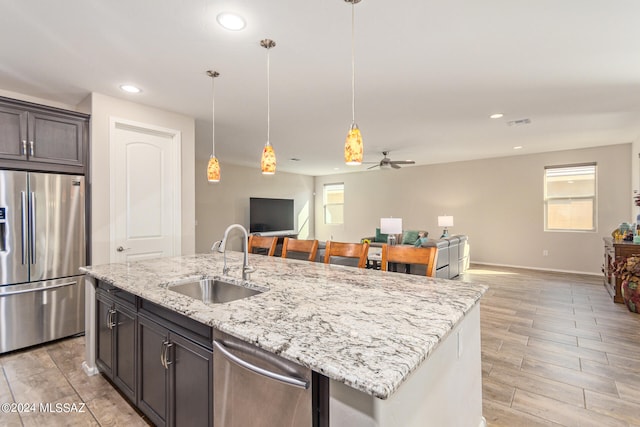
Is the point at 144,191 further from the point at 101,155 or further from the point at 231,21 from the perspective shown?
the point at 231,21

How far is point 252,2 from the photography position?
1814 mm

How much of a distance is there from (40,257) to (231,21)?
113 inches

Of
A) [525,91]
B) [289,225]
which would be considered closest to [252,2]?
[525,91]

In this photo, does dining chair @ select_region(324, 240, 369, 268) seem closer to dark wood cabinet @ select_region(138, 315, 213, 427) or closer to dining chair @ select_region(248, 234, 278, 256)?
dining chair @ select_region(248, 234, 278, 256)

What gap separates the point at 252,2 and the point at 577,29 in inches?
85.9

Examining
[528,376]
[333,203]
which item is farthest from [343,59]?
[333,203]

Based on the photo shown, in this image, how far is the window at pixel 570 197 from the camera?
6027 mm

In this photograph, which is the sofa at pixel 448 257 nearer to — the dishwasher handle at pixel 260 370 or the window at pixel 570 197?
the window at pixel 570 197

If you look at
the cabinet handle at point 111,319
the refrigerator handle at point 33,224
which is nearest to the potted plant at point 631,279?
the cabinet handle at point 111,319

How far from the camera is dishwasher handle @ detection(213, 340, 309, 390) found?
955mm

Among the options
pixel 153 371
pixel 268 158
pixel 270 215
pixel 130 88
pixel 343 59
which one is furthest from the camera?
pixel 270 215

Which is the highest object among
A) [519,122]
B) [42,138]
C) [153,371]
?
[519,122]

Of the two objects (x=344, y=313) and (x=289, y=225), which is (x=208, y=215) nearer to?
(x=289, y=225)

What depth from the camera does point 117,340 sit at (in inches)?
79.7
